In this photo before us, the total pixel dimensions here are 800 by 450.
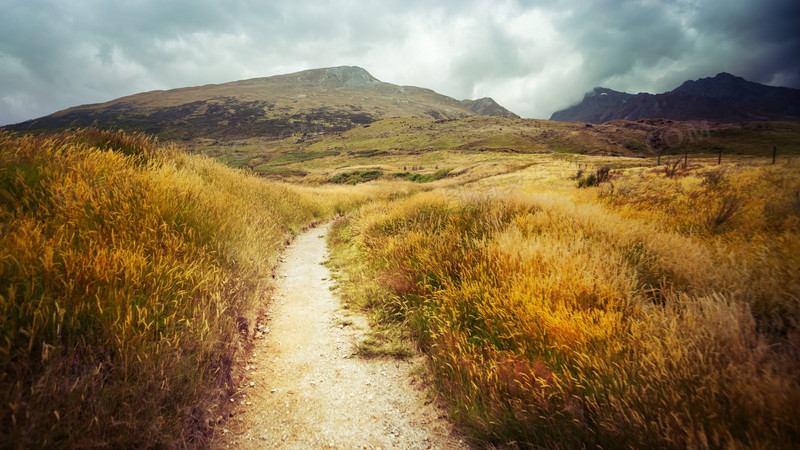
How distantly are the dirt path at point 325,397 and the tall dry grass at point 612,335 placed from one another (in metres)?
0.41

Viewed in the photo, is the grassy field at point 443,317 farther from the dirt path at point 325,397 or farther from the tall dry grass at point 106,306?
the dirt path at point 325,397

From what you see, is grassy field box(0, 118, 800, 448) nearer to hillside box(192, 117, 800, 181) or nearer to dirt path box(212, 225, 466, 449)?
dirt path box(212, 225, 466, 449)

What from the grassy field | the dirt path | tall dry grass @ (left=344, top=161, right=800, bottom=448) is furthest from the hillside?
the dirt path

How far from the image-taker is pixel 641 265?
12.3 ft

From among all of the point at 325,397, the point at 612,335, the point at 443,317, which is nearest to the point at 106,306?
the point at 325,397

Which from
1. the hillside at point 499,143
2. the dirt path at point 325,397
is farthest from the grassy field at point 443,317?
the hillside at point 499,143

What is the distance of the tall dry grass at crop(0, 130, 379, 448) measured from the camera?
1646 mm

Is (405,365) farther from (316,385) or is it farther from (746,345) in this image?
(746,345)

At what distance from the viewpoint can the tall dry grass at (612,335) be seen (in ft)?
5.38

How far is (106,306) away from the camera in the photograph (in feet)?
7.29

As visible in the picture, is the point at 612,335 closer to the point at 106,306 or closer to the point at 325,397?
the point at 325,397

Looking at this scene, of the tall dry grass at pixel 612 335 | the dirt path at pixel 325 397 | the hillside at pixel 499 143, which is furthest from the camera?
the hillside at pixel 499 143

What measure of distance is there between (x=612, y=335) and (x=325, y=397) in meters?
2.79

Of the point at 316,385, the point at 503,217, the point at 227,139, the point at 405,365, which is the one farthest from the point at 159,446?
the point at 227,139
